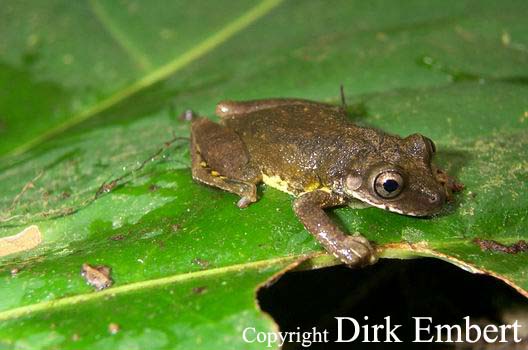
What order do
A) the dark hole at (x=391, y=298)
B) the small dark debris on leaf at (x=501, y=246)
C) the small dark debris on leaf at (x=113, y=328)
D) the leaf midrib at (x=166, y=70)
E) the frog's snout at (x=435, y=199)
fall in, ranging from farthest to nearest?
1. the leaf midrib at (x=166, y=70)
2. the dark hole at (x=391, y=298)
3. the frog's snout at (x=435, y=199)
4. the small dark debris on leaf at (x=501, y=246)
5. the small dark debris on leaf at (x=113, y=328)

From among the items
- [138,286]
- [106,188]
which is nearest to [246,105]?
[106,188]

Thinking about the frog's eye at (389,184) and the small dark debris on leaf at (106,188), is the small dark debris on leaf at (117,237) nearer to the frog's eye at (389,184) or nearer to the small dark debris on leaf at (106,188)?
the small dark debris on leaf at (106,188)

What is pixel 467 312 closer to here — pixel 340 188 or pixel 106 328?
pixel 340 188

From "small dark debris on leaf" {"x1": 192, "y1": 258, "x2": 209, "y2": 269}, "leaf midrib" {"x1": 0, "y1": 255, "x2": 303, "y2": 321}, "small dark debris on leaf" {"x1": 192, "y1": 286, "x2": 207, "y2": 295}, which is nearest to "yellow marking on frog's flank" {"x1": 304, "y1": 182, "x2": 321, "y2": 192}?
"leaf midrib" {"x1": 0, "y1": 255, "x2": 303, "y2": 321}

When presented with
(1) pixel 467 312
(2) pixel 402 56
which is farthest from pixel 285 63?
(1) pixel 467 312

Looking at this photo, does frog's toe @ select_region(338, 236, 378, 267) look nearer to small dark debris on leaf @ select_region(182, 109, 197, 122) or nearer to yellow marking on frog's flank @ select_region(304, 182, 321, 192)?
yellow marking on frog's flank @ select_region(304, 182, 321, 192)

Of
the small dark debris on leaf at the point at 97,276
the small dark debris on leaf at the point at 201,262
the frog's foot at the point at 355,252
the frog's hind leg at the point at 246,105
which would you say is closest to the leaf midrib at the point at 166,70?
the frog's hind leg at the point at 246,105

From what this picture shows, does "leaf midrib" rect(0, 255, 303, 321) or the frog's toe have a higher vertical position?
"leaf midrib" rect(0, 255, 303, 321)
